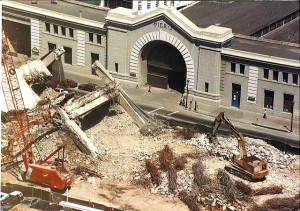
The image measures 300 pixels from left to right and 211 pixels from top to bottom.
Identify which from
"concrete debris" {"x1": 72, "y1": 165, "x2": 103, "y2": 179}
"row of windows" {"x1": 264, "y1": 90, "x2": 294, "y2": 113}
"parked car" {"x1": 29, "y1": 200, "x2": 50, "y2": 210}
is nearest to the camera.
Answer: "parked car" {"x1": 29, "y1": 200, "x2": 50, "y2": 210}

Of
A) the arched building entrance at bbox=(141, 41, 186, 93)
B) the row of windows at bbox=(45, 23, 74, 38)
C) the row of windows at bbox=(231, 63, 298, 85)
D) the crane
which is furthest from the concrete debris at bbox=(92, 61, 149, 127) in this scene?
the row of windows at bbox=(231, 63, 298, 85)

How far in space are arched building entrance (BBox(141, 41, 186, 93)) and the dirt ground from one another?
614 cm

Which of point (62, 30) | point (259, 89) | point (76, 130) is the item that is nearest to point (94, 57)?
point (62, 30)

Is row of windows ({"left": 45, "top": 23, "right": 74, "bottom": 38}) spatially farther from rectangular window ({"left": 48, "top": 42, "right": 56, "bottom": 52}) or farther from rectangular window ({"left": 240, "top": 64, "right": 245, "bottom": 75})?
rectangular window ({"left": 240, "top": 64, "right": 245, "bottom": 75})

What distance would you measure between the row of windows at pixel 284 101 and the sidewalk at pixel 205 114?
129 centimetres

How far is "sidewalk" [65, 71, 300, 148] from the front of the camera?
96188mm

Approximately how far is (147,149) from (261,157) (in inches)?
512

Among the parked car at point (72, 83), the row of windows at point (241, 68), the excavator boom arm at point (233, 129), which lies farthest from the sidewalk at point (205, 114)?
the row of windows at point (241, 68)

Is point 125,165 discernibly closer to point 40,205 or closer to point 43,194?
point 43,194

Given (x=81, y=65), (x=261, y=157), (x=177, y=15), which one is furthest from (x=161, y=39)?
(x=261, y=157)

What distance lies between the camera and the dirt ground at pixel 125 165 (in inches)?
3472

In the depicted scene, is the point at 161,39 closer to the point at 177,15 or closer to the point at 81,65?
the point at 177,15

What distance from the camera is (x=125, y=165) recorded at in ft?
306

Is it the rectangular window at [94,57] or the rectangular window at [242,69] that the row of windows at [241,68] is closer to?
the rectangular window at [242,69]
